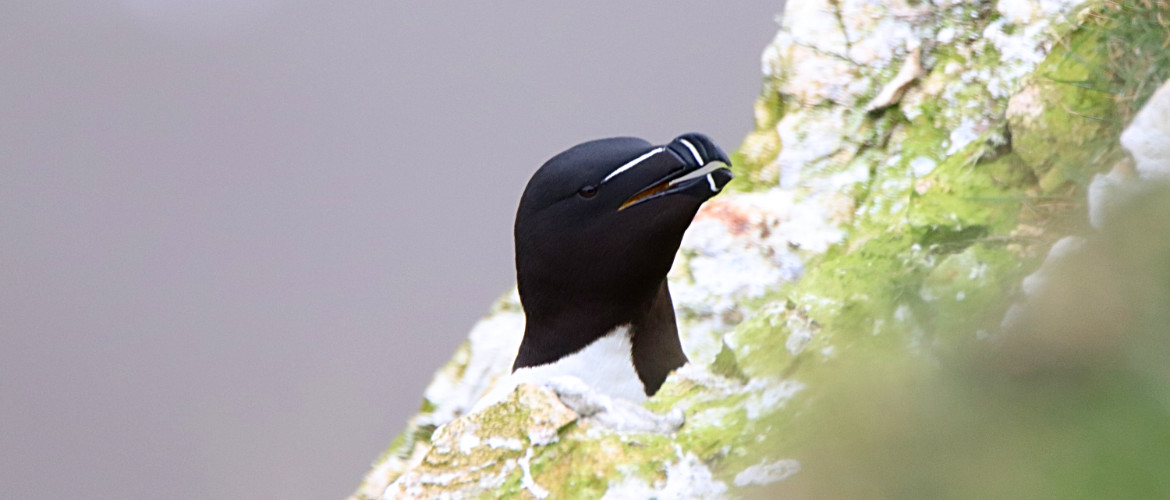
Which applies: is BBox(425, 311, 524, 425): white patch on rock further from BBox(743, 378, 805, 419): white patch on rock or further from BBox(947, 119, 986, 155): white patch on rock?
BBox(743, 378, 805, 419): white patch on rock

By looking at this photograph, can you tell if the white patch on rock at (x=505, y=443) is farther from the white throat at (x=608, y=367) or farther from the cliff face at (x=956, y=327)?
the white throat at (x=608, y=367)

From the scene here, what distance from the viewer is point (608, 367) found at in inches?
130

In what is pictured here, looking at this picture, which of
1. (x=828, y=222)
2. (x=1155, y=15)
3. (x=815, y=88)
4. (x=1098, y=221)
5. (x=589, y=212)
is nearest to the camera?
(x=1098, y=221)

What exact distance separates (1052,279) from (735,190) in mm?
3601

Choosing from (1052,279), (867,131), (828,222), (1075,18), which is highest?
(1075,18)

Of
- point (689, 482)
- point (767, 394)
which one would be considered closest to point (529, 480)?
point (689, 482)

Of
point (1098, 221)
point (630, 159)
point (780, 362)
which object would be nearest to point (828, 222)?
point (630, 159)

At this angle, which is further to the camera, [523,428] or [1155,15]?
[523,428]

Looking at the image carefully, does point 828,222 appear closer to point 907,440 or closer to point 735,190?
point 735,190

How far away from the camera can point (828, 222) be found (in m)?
4.34

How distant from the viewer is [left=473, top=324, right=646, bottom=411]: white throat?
3.28 m

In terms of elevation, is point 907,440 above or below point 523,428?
above

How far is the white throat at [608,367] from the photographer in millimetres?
3279

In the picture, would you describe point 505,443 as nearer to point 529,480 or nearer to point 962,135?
point 529,480
